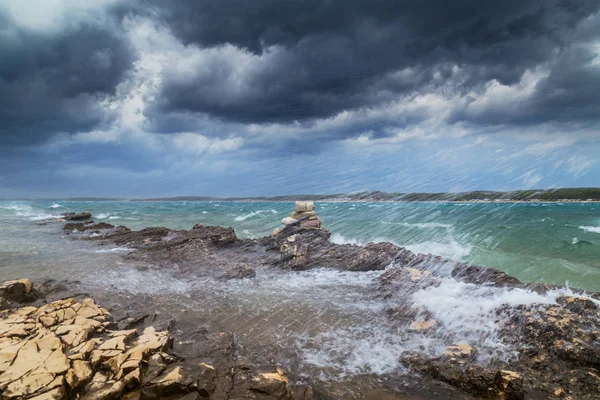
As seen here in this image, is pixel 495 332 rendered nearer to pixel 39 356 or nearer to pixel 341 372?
pixel 341 372

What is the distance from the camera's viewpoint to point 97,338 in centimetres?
698

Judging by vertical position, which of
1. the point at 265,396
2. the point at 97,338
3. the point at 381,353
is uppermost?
the point at 97,338

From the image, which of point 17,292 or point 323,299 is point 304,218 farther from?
point 17,292

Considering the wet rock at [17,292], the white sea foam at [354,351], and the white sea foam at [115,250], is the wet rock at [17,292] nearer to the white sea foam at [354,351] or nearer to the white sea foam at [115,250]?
the white sea foam at [354,351]

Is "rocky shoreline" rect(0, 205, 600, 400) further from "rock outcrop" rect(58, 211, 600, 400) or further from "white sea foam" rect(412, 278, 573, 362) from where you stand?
"white sea foam" rect(412, 278, 573, 362)

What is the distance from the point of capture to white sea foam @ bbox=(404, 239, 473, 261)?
21.1m

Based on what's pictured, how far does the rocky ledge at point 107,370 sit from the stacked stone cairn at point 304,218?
15304mm

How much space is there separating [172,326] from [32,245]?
23193 mm

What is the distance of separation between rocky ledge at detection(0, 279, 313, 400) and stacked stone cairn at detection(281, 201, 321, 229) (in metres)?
15.3

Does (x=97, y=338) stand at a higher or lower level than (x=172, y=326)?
higher

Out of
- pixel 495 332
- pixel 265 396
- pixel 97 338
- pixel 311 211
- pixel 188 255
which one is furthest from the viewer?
pixel 311 211

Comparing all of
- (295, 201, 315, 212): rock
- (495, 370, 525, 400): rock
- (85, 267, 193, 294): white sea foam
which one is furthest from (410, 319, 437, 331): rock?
(295, 201, 315, 212): rock

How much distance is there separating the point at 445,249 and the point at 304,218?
10756 mm

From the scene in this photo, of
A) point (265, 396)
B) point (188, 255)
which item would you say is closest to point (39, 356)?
point (265, 396)
